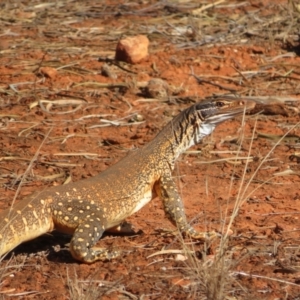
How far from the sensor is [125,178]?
7457 millimetres

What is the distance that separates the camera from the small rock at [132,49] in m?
13.3

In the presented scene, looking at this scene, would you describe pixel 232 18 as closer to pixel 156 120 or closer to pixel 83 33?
pixel 83 33

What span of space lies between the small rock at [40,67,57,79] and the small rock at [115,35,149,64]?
112 centimetres

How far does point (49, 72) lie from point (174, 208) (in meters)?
5.68

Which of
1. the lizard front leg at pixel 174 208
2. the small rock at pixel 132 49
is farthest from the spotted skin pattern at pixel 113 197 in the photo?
the small rock at pixel 132 49

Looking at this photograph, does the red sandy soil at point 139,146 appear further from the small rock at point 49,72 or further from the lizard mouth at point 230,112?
the lizard mouth at point 230,112

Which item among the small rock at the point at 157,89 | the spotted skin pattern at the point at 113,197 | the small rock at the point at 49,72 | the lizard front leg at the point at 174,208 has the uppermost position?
the spotted skin pattern at the point at 113,197

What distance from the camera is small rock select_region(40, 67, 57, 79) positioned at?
1262cm

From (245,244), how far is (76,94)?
17.9ft

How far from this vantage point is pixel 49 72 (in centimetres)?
1262

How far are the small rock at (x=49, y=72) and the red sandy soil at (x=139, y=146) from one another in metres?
0.06

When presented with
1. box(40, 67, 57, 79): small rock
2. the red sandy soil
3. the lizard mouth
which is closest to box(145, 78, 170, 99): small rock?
the red sandy soil

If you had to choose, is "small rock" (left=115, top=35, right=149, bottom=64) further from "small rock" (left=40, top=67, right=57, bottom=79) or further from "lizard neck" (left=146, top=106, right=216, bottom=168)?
"lizard neck" (left=146, top=106, right=216, bottom=168)

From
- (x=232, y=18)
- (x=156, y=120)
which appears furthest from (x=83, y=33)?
(x=156, y=120)
